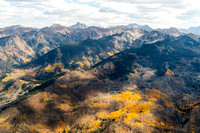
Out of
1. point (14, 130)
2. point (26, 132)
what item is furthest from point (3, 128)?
point (26, 132)

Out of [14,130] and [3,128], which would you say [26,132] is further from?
[3,128]
